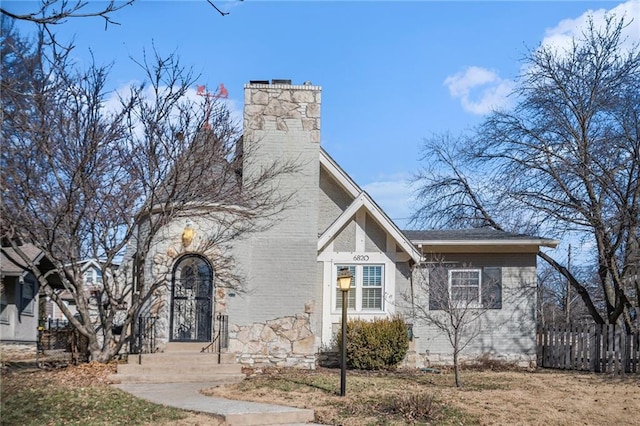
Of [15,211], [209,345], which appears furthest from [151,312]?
[15,211]

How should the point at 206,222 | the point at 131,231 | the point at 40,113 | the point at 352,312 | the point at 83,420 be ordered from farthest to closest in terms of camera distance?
the point at 352,312 < the point at 206,222 < the point at 131,231 < the point at 40,113 < the point at 83,420

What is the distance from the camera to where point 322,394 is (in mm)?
12273

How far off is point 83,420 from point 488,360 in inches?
458

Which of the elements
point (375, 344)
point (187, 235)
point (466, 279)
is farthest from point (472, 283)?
point (187, 235)

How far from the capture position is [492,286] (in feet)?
61.8

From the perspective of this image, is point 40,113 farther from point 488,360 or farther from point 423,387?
point 488,360

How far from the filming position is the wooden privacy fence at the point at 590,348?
1812 centimetres

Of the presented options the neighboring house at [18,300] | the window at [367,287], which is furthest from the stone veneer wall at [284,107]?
the neighboring house at [18,300]

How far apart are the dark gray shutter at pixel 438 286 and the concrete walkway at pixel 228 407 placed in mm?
6587

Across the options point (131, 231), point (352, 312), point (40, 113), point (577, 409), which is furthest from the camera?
point (352, 312)

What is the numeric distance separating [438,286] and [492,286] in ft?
6.55

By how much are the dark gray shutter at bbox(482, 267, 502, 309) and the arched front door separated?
277 inches

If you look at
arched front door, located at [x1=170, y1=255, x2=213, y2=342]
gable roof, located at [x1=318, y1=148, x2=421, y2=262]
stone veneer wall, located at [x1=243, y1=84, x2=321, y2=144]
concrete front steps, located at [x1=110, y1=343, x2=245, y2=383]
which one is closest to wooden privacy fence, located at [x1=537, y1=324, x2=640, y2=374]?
gable roof, located at [x1=318, y1=148, x2=421, y2=262]

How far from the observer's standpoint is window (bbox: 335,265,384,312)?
1823 cm
